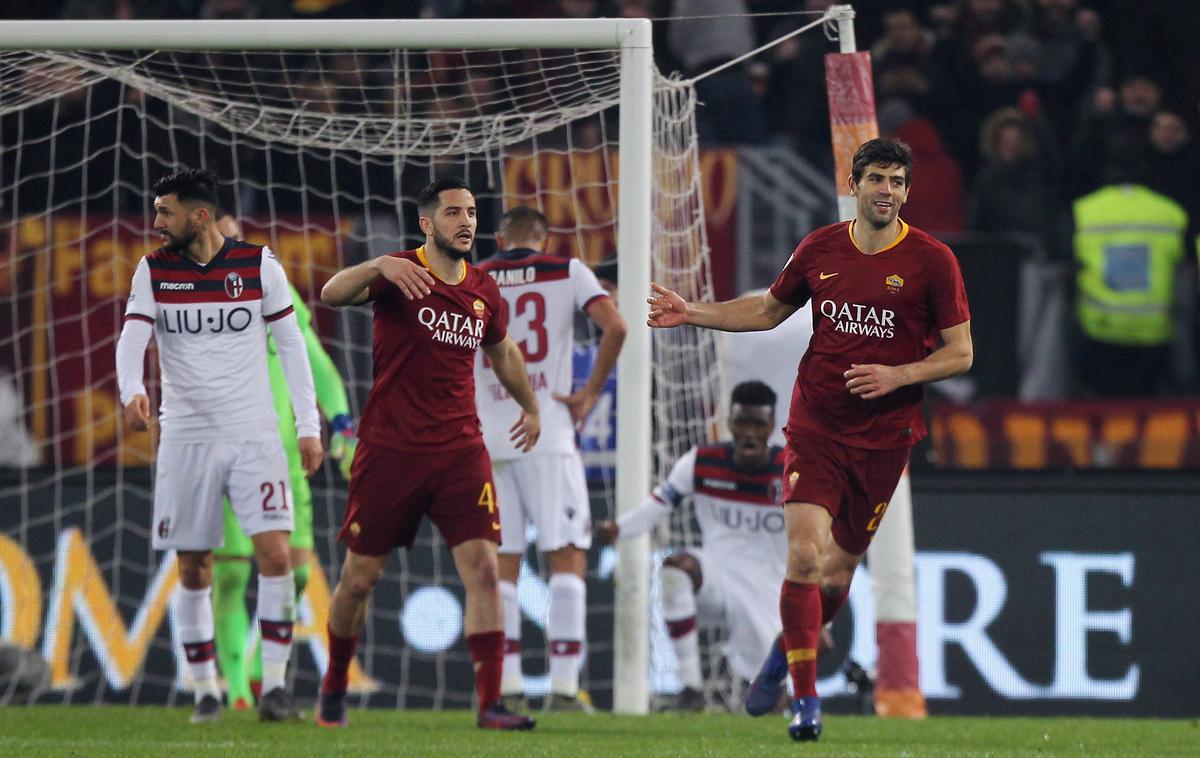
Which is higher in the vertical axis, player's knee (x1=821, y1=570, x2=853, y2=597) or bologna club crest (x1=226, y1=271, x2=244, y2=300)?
bologna club crest (x1=226, y1=271, x2=244, y2=300)

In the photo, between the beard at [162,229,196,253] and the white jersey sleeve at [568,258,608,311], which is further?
the white jersey sleeve at [568,258,608,311]

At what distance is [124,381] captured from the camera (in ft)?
23.5

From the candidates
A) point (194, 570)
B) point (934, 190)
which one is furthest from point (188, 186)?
point (934, 190)

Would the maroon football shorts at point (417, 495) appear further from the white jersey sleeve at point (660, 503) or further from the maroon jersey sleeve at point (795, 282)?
the white jersey sleeve at point (660, 503)

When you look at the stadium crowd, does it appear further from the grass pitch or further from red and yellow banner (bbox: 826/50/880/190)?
the grass pitch

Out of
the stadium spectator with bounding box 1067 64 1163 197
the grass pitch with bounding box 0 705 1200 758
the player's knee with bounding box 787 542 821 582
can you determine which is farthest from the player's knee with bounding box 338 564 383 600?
the stadium spectator with bounding box 1067 64 1163 197

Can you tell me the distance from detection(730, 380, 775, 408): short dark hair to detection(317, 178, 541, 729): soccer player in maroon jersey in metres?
1.80

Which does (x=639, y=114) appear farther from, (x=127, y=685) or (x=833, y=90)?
(x=127, y=685)

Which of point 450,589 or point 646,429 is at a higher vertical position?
point 646,429

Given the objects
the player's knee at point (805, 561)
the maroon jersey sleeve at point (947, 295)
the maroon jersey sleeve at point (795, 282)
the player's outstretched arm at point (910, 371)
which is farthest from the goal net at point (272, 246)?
the player's knee at point (805, 561)

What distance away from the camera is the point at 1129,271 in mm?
11344

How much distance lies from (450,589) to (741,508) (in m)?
1.65

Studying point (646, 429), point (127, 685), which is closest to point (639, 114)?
point (646, 429)

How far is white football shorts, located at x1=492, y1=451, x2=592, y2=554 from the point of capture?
837cm
